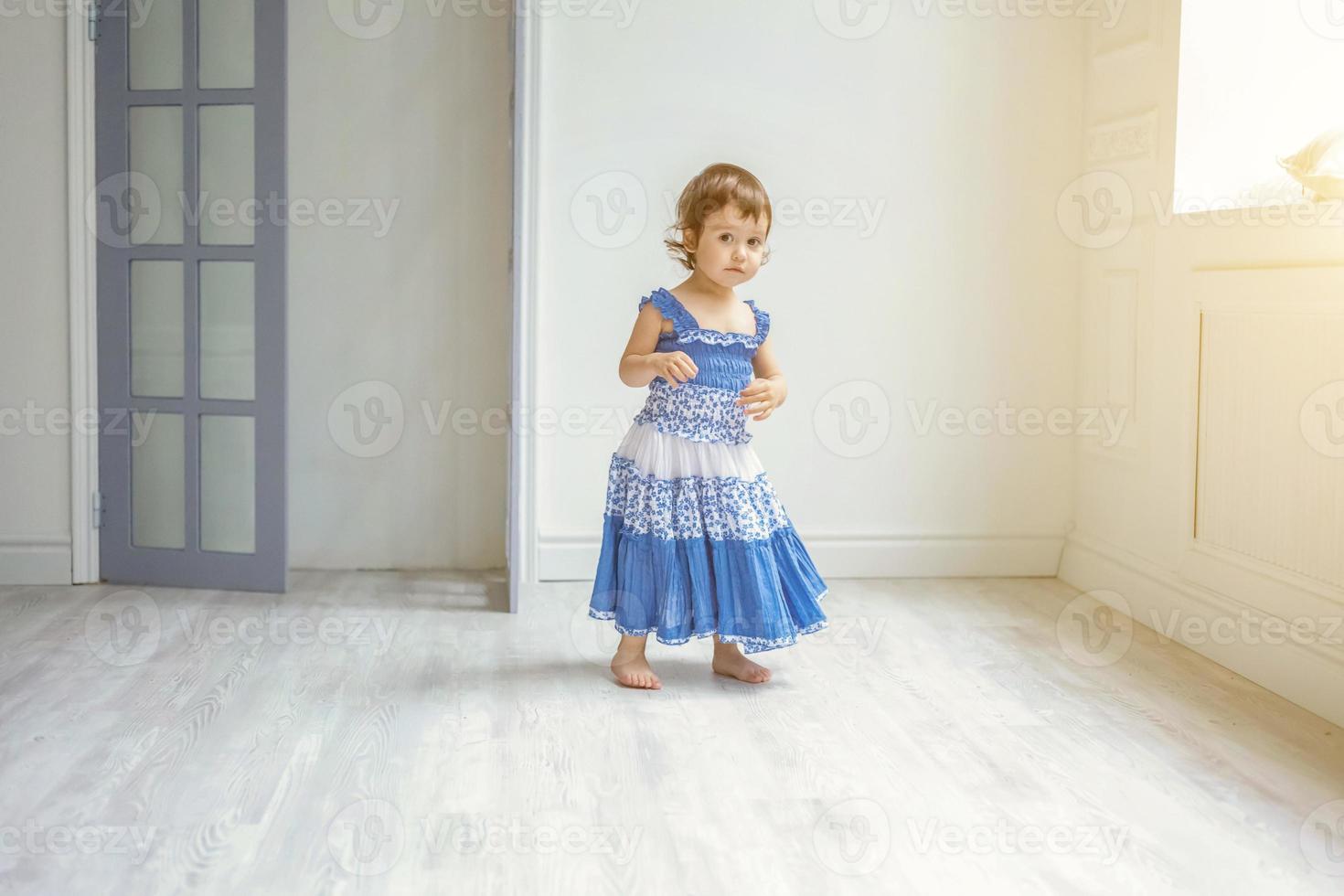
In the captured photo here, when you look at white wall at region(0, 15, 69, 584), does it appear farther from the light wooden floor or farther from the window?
the window

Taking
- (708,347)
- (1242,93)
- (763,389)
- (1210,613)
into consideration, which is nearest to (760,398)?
(763,389)

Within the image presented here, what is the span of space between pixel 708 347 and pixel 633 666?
0.68 metres

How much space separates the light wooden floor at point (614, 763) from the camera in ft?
5.99

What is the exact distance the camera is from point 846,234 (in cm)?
373

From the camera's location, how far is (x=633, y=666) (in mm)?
2723

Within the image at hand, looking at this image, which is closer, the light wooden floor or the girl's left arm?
the light wooden floor

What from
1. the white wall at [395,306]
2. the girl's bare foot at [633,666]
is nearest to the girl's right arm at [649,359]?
the girl's bare foot at [633,666]

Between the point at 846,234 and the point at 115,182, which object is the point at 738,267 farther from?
the point at 115,182

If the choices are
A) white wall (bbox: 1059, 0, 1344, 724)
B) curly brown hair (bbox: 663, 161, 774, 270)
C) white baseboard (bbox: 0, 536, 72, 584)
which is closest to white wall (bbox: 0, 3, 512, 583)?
white baseboard (bbox: 0, 536, 72, 584)

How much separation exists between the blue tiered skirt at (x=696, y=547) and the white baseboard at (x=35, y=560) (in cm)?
175

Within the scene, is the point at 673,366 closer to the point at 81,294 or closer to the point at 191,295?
the point at 191,295

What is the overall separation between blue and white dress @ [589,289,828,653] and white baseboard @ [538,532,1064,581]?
3.55 ft

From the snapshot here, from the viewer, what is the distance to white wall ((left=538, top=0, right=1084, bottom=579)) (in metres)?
3.64

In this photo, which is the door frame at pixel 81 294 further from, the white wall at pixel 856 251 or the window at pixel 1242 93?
the window at pixel 1242 93
